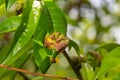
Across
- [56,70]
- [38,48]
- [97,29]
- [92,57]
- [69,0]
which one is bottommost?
[97,29]

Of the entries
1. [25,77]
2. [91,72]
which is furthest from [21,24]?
[25,77]

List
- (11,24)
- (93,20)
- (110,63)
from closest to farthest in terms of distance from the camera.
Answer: (110,63)
(11,24)
(93,20)

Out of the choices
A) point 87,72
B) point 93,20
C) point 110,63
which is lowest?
point 93,20

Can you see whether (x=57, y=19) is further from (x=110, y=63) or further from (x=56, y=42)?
(x=110, y=63)

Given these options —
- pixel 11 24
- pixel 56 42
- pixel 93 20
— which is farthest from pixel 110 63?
pixel 93 20

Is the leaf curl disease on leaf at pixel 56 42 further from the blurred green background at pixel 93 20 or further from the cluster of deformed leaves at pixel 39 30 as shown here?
the blurred green background at pixel 93 20

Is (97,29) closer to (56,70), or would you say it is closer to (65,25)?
(56,70)
